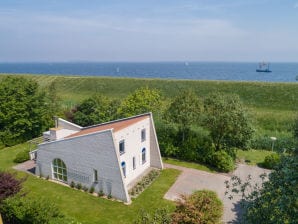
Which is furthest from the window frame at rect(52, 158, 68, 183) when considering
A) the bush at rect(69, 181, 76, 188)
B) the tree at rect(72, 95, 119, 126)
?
the tree at rect(72, 95, 119, 126)

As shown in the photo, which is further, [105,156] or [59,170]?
[59,170]

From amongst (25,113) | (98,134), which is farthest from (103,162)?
(25,113)

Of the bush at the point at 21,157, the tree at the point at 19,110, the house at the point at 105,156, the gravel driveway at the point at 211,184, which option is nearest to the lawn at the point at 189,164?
the gravel driveway at the point at 211,184

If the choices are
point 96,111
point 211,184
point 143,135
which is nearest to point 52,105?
point 96,111

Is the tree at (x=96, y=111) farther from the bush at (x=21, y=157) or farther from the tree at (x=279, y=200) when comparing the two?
the tree at (x=279, y=200)

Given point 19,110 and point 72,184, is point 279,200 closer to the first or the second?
point 72,184

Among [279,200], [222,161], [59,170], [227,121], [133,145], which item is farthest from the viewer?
[222,161]

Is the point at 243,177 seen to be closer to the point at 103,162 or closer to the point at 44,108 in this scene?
the point at 103,162
